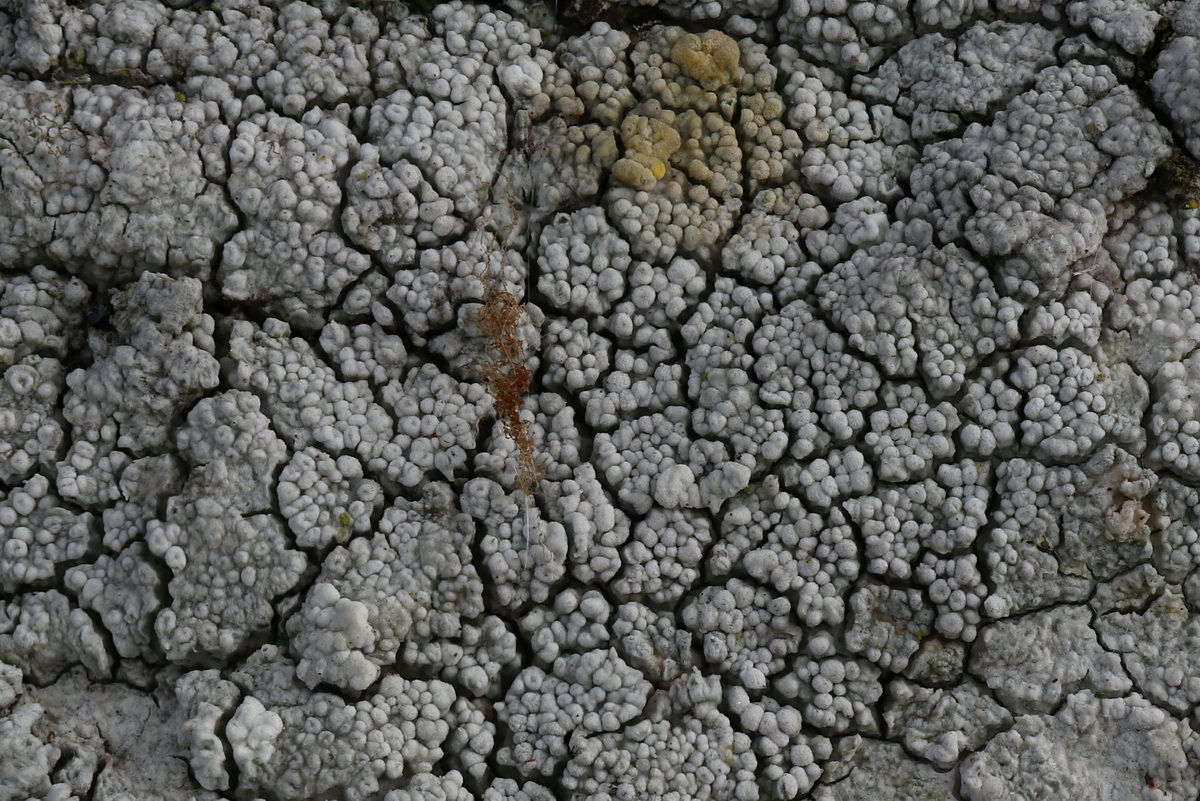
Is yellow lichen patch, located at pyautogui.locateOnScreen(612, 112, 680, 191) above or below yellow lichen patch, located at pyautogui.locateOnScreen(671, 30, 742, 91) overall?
below

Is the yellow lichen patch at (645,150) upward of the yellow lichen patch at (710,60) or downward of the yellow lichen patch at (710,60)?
downward

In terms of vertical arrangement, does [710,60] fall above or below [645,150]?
above

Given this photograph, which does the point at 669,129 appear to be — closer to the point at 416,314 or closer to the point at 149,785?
the point at 416,314

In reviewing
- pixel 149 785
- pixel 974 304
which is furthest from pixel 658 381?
pixel 149 785
